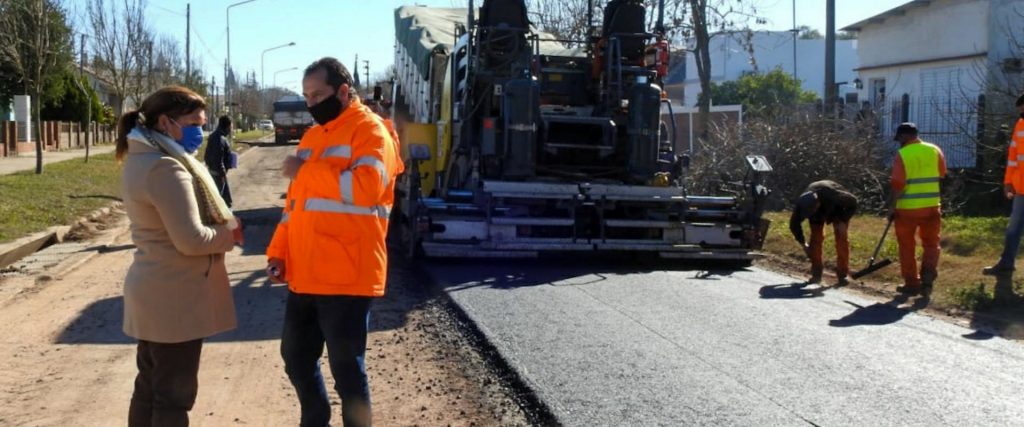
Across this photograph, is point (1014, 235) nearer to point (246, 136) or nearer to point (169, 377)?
point (169, 377)

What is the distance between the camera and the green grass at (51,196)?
45.9 feet

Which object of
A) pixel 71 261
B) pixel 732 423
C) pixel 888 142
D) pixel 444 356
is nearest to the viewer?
pixel 732 423

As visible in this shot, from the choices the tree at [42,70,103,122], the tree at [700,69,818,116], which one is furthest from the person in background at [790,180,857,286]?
the tree at [700,69,818,116]

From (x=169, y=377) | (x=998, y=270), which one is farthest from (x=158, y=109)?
(x=998, y=270)

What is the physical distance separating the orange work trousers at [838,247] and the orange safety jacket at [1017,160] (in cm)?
159

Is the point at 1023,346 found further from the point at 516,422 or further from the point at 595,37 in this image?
the point at 595,37

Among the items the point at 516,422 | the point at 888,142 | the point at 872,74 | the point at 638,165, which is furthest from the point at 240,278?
the point at 872,74

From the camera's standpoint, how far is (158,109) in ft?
13.7

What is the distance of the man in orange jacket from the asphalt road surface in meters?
1.38

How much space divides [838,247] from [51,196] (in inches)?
511

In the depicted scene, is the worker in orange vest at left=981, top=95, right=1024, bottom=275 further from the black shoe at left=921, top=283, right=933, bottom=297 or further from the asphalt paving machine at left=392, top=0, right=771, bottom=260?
the asphalt paving machine at left=392, top=0, right=771, bottom=260

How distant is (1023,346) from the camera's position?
714 centimetres

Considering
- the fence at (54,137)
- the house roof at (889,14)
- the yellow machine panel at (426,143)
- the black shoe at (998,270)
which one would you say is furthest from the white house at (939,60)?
the fence at (54,137)

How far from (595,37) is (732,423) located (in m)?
8.07
